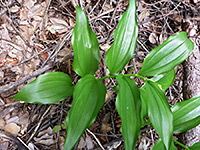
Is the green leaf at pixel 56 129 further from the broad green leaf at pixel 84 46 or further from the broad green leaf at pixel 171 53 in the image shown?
the broad green leaf at pixel 171 53

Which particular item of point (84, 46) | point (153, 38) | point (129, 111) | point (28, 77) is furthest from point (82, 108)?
point (153, 38)

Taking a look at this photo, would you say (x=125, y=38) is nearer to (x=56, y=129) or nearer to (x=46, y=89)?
(x=46, y=89)

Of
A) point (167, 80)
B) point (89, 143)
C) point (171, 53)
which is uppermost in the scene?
point (171, 53)

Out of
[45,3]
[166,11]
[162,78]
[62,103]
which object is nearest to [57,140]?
[62,103]

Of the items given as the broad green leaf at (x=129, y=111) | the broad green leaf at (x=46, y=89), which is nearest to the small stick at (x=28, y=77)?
the broad green leaf at (x=46, y=89)

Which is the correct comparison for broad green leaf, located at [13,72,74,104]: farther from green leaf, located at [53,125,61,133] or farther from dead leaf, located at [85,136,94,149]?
dead leaf, located at [85,136,94,149]

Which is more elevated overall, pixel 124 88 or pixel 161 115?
pixel 124 88

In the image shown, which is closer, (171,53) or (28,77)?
(171,53)
